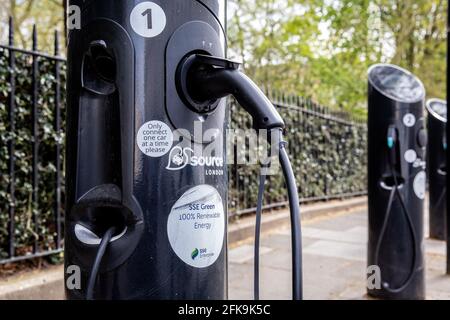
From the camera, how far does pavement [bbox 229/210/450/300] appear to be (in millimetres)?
3592

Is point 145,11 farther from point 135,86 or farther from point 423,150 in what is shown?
point 423,150

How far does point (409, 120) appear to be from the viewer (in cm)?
331

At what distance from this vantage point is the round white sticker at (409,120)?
3307mm

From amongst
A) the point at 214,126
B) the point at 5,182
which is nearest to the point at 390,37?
the point at 5,182

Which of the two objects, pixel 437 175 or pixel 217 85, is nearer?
pixel 217 85

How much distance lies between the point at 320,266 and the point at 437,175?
2.59m

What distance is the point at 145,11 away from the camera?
44.8 inches

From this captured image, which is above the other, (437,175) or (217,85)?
Answer: (217,85)

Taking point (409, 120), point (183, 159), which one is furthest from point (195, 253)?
point (409, 120)

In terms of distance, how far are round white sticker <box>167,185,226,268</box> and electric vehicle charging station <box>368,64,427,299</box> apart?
238 centimetres

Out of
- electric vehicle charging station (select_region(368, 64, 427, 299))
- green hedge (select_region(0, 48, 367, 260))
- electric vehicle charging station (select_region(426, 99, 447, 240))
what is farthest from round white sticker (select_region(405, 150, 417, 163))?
electric vehicle charging station (select_region(426, 99, 447, 240))

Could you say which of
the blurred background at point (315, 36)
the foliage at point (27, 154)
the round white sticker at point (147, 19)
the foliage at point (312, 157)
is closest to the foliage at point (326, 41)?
the blurred background at point (315, 36)

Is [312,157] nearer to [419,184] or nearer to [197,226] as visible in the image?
[419,184]
